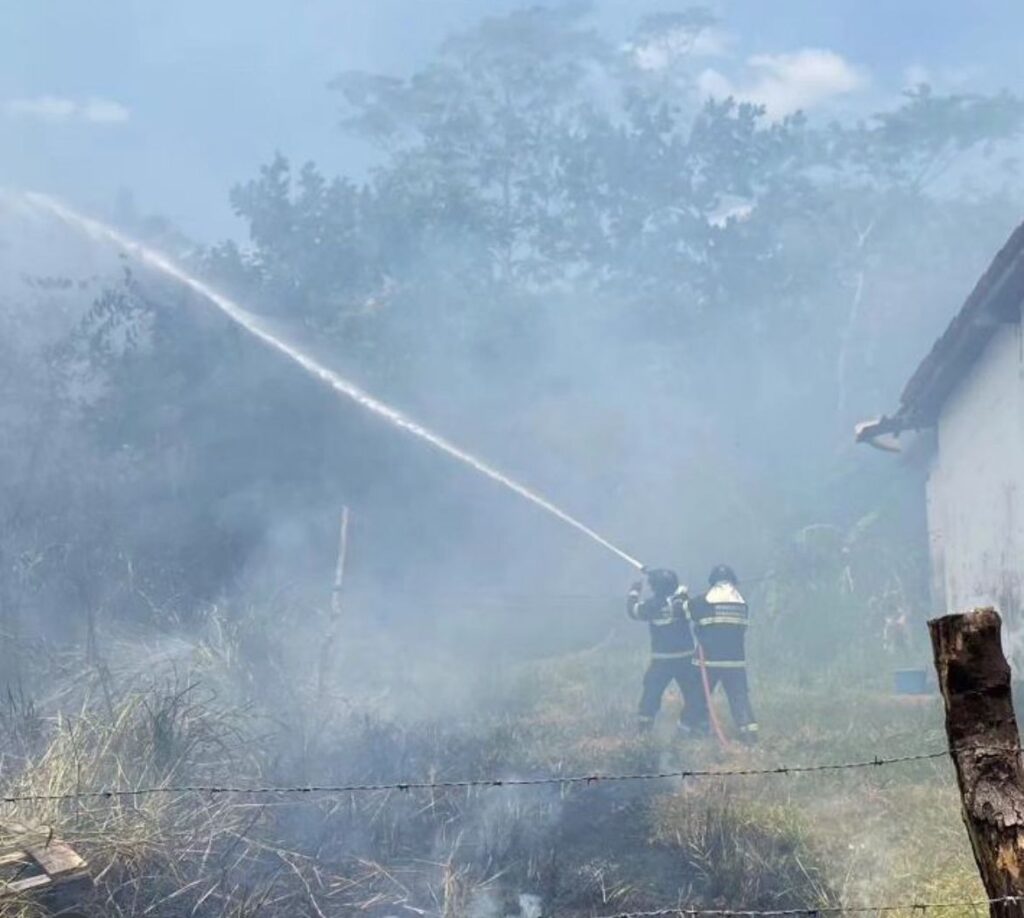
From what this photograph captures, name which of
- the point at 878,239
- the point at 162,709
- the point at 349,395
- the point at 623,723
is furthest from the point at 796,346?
the point at 162,709

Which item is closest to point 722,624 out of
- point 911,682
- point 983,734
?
point 911,682

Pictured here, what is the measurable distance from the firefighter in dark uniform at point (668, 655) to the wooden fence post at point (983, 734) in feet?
22.1

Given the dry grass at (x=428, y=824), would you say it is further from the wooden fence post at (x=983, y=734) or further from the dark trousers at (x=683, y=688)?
the wooden fence post at (x=983, y=734)

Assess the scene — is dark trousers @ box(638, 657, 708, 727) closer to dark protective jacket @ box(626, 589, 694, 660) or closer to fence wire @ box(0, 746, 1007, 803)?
dark protective jacket @ box(626, 589, 694, 660)

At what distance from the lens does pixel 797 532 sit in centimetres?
1655

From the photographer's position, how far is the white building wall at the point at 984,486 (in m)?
9.88

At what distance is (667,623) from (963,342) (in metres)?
4.02

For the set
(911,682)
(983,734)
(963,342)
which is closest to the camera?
(983,734)

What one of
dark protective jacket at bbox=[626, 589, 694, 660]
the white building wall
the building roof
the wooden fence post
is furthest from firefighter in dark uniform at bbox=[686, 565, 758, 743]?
the wooden fence post

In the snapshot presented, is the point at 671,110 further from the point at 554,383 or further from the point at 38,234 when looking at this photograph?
the point at 38,234

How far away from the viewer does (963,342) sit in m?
10.5

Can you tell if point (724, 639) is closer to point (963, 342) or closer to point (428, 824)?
point (963, 342)

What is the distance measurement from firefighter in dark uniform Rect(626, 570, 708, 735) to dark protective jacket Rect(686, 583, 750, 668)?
203mm

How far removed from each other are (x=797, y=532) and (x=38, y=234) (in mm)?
11724
